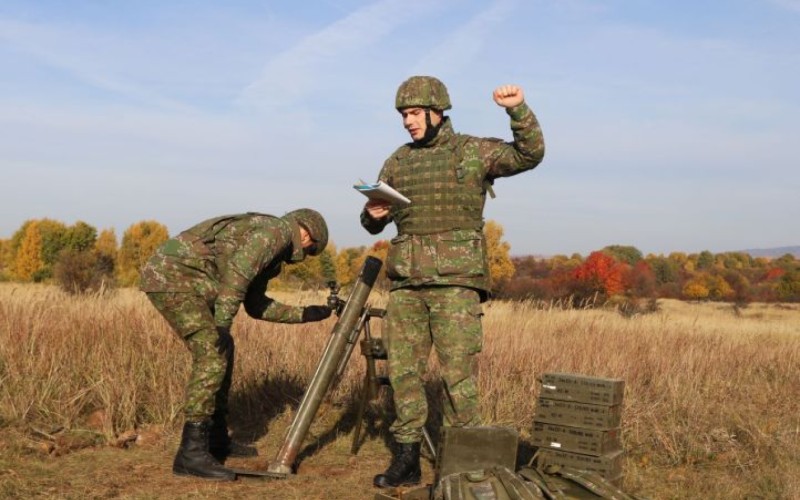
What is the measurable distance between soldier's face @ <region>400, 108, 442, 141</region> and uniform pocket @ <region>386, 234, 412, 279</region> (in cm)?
68

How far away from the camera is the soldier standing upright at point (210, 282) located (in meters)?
4.64

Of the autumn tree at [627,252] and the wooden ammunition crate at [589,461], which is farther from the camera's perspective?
the autumn tree at [627,252]

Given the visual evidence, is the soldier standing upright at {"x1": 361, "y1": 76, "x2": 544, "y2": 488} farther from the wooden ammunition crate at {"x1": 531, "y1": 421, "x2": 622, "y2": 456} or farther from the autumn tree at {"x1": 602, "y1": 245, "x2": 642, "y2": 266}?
the autumn tree at {"x1": 602, "y1": 245, "x2": 642, "y2": 266}

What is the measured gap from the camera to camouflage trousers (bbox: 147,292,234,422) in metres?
4.77

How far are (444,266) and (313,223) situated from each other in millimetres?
939

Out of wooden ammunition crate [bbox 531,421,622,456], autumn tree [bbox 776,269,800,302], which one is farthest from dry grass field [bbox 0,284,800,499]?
autumn tree [bbox 776,269,800,302]

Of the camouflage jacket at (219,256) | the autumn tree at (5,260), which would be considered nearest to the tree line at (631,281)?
the camouflage jacket at (219,256)

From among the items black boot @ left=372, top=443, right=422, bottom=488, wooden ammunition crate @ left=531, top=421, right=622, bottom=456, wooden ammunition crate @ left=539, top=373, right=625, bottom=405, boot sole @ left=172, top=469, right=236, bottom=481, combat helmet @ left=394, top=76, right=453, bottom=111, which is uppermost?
combat helmet @ left=394, top=76, right=453, bottom=111

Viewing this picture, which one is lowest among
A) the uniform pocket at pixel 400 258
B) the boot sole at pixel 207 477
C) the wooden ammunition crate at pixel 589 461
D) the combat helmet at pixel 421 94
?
the boot sole at pixel 207 477

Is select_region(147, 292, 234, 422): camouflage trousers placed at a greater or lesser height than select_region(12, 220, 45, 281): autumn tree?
lesser

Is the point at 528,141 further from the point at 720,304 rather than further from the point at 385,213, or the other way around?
the point at 720,304

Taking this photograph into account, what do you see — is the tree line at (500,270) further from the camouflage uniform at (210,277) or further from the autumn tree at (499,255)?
the camouflage uniform at (210,277)

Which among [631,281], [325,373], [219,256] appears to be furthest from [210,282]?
[631,281]

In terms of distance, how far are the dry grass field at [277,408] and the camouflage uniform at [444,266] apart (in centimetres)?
77
